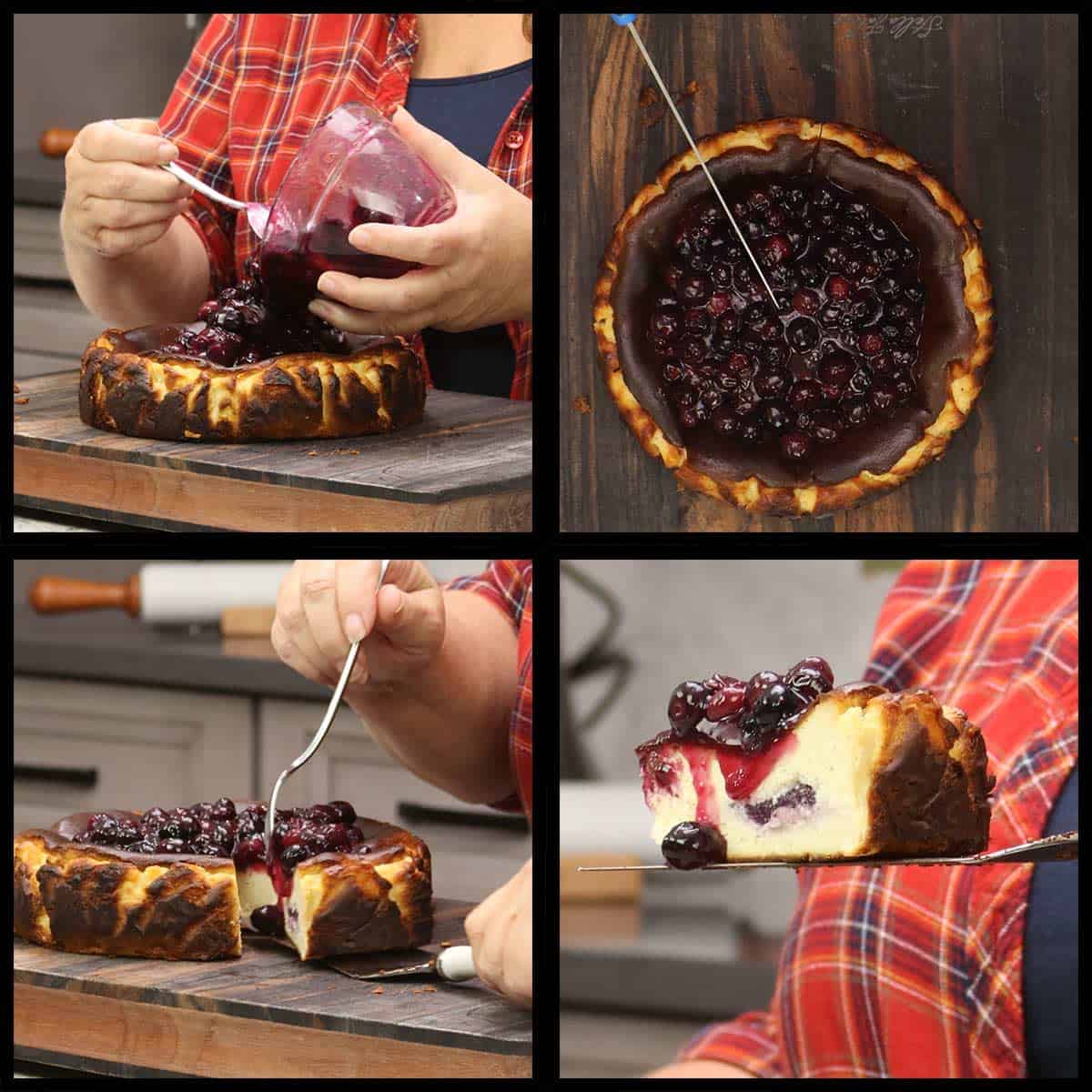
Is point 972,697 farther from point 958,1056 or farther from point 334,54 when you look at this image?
point 334,54

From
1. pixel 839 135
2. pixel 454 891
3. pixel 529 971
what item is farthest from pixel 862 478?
pixel 454 891

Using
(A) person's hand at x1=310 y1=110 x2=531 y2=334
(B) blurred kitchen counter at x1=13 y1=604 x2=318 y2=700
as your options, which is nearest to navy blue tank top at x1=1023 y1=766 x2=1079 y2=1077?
(A) person's hand at x1=310 y1=110 x2=531 y2=334

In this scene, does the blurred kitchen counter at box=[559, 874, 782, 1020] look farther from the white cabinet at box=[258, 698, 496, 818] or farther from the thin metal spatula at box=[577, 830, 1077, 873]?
the thin metal spatula at box=[577, 830, 1077, 873]

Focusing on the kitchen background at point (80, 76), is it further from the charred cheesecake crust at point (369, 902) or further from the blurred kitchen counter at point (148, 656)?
the charred cheesecake crust at point (369, 902)

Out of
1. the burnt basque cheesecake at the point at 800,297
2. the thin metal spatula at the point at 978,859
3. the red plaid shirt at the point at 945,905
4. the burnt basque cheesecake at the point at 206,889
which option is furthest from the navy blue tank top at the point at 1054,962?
the burnt basque cheesecake at the point at 206,889

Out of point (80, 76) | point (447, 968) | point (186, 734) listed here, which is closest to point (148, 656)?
point (186, 734)
